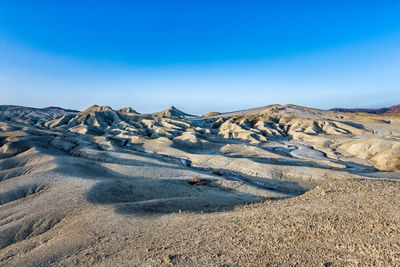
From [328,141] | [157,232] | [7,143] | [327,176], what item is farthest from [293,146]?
[7,143]

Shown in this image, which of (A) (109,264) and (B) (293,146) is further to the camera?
(B) (293,146)

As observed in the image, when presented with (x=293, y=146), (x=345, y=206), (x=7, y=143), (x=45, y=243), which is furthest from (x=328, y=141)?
(x=7, y=143)

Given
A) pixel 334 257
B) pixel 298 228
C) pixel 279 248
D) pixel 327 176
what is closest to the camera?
pixel 334 257

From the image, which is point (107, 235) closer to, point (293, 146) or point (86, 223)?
point (86, 223)

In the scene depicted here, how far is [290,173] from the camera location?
83.7 ft

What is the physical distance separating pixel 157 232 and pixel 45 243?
4.68 m

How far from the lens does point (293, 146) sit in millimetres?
45594

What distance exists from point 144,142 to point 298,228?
132 feet

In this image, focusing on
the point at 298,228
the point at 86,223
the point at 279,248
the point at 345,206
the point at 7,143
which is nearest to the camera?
the point at 279,248

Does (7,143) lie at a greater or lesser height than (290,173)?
greater

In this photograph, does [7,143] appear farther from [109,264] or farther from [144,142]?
[109,264]

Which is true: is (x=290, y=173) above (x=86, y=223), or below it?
below

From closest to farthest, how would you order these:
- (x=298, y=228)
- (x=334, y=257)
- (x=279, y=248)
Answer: (x=334, y=257)
(x=279, y=248)
(x=298, y=228)

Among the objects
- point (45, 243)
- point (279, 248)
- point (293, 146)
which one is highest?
point (279, 248)
